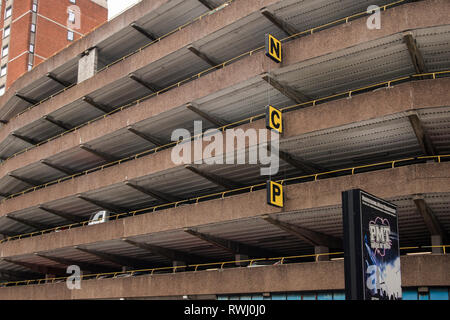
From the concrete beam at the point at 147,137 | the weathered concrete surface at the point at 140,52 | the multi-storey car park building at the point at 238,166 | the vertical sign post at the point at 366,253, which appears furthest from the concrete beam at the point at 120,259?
the vertical sign post at the point at 366,253

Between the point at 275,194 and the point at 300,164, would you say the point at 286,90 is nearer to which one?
the point at 300,164

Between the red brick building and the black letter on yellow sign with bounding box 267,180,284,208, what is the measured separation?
163 feet

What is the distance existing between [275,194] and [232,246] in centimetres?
817

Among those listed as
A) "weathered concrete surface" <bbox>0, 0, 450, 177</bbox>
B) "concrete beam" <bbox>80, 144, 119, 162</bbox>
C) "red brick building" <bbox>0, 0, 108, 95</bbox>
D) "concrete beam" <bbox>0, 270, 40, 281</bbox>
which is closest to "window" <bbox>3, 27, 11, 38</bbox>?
"red brick building" <bbox>0, 0, 108, 95</bbox>

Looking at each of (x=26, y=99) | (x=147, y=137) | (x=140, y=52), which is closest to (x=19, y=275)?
(x=26, y=99)

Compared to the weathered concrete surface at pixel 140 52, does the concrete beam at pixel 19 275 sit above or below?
below

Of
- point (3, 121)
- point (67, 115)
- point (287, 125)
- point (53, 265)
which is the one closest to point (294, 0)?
point (287, 125)

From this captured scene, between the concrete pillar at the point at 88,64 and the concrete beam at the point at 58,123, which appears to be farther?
the concrete beam at the point at 58,123

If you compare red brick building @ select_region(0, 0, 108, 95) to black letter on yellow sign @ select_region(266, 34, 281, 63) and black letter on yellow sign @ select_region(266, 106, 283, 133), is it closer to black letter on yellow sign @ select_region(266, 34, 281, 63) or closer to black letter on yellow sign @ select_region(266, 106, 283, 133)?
black letter on yellow sign @ select_region(266, 34, 281, 63)

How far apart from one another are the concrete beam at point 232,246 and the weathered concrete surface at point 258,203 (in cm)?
107

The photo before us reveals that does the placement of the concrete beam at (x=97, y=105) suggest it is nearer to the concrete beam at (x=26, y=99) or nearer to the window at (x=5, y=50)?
the concrete beam at (x=26, y=99)

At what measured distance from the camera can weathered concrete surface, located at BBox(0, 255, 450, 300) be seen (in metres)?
22.5

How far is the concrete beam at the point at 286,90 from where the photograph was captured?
30.2m

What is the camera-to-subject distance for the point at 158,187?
1506 inches
